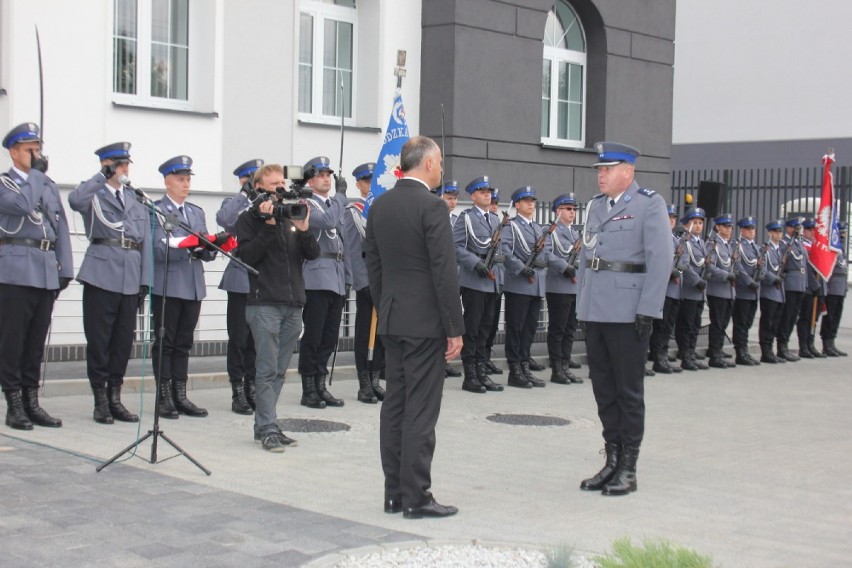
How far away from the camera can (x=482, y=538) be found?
20.5 feet

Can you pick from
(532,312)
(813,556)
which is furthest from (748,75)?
(813,556)

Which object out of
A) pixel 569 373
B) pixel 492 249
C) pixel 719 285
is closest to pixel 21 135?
pixel 492 249

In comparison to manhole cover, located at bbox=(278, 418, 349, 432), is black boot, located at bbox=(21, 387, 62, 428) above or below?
above

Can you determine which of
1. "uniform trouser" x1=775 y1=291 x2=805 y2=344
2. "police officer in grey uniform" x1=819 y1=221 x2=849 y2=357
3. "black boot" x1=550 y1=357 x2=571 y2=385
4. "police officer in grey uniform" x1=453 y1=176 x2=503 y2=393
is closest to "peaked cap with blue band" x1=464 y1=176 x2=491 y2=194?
"police officer in grey uniform" x1=453 y1=176 x2=503 y2=393

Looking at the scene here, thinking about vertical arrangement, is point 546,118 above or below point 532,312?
above

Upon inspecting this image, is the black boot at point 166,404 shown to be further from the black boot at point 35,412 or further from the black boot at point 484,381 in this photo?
the black boot at point 484,381

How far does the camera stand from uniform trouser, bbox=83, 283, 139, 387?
942 cm

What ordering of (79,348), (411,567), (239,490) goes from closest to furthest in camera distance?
(411,567) < (239,490) < (79,348)

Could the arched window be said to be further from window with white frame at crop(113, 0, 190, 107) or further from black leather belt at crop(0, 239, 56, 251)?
black leather belt at crop(0, 239, 56, 251)

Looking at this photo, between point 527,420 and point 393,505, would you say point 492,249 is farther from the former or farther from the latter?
point 393,505

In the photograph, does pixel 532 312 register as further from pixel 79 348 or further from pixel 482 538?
pixel 482 538

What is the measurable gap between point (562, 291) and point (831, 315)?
6.34 meters

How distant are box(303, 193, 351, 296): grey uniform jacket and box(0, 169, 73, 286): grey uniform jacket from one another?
2094mm

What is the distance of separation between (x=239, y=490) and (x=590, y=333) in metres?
2.44
